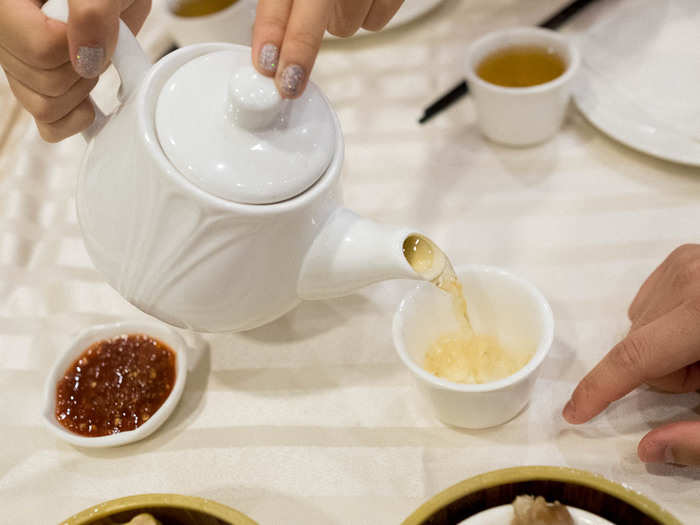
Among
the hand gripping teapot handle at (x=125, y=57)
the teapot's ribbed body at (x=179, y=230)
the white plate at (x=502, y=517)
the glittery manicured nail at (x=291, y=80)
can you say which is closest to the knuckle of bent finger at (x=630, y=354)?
the white plate at (x=502, y=517)

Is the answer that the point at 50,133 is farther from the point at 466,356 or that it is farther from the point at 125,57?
the point at 466,356

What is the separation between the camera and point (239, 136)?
696 millimetres

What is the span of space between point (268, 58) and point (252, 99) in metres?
0.06

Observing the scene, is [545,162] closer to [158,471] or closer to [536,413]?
[536,413]

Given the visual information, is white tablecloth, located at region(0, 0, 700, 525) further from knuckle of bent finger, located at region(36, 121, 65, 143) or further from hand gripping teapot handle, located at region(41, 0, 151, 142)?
hand gripping teapot handle, located at region(41, 0, 151, 142)

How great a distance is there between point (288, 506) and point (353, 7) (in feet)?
2.10

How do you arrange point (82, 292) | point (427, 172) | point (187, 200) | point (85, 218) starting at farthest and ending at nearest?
point (427, 172) → point (82, 292) → point (85, 218) → point (187, 200)

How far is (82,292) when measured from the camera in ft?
3.75

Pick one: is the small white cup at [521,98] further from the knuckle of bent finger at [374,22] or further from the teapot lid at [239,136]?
the teapot lid at [239,136]

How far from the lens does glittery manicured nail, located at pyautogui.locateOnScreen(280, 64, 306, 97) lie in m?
0.69

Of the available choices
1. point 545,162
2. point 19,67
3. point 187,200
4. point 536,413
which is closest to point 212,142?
point 187,200

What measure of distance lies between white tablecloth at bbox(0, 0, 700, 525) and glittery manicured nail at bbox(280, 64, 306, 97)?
0.44 metres

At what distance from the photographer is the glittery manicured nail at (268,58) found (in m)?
0.70

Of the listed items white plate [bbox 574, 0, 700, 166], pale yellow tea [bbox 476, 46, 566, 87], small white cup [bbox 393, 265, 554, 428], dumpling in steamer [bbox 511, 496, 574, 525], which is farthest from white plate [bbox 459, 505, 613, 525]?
pale yellow tea [bbox 476, 46, 566, 87]
